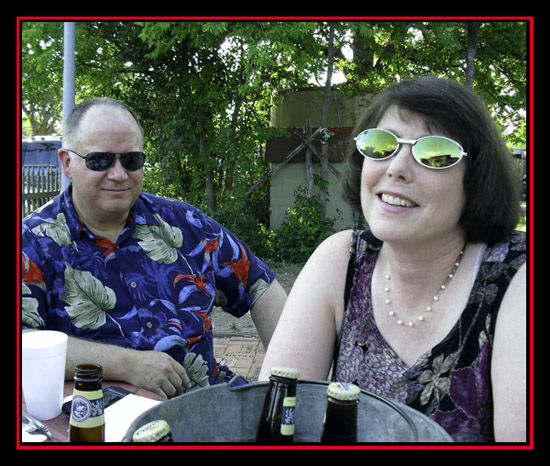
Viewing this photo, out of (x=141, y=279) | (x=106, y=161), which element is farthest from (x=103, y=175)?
(x=141, y=279)

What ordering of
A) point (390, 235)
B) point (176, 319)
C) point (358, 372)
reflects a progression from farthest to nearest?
point (176, 319), point (358, 372), point (390, 235)

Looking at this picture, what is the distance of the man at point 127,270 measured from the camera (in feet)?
6.97

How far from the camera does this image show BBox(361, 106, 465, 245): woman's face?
5.24 ft

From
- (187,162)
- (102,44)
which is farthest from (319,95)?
(102,44)

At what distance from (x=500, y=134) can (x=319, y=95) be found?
22.9ft

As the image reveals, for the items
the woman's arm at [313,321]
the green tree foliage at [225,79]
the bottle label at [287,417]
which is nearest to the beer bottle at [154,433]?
the bottle label at [287,417]

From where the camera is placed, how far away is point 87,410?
49.6 inches

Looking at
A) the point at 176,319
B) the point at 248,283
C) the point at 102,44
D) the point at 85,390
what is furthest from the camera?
the point at 102,44

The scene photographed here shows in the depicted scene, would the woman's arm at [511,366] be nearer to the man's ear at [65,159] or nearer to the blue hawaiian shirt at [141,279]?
the blue hawaiian shirt at [141,279]

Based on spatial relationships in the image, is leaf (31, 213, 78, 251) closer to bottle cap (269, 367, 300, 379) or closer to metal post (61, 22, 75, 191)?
bottle cap (269, 367, 300, 379)

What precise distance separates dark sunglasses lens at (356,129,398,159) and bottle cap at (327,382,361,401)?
2.73 feet

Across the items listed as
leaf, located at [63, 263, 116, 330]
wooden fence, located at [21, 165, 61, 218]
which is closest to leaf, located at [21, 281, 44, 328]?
leaf, located at [63, 263, 116, 330]
